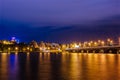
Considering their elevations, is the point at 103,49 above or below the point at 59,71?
above

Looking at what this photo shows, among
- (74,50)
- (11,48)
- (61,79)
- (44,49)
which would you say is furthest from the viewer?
(44,49)

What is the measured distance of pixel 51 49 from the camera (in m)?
196

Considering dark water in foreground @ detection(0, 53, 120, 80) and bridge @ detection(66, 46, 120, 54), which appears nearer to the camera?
dark water in foreground @ detection(0, 53, 120, 80)

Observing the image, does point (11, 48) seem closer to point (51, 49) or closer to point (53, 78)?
point (51, 49)

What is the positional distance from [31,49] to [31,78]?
166841mm

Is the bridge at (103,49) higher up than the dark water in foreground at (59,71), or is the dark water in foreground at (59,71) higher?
the bridge at (103,49)

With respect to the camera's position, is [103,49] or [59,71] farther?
[103,49]

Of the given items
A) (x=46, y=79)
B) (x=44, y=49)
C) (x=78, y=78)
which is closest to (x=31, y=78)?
(x=46, y=79)

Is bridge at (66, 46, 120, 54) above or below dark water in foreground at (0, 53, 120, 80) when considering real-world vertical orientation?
above

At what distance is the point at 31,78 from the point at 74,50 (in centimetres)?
12469

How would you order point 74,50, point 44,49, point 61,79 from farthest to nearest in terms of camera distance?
point 44,49, point 74,50, point 61,79

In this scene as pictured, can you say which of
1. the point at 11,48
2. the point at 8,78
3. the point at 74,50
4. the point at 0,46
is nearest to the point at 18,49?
the point at 11,48

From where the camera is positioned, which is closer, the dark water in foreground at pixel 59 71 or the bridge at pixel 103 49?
the dark water in foreground at pixel 59 71

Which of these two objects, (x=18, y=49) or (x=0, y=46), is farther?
(x=18, y=49)
